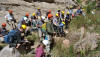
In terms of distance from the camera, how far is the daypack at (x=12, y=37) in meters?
4.96

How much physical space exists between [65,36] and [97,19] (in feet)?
6.24

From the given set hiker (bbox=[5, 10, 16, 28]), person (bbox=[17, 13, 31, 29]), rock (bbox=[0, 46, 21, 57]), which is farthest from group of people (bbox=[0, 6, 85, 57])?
rock (bbox=[0, 46, 21, 57])

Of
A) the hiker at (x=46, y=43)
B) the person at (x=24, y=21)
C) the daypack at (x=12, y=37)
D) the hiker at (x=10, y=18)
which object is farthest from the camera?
the hiker at (x=10, y=18)

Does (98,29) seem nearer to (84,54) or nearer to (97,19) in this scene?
(97,19)

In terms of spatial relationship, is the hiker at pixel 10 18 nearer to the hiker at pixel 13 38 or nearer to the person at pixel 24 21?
the person at pixel 24 21

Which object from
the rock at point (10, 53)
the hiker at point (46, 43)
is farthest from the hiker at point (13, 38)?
the hiker at point (46, 43)

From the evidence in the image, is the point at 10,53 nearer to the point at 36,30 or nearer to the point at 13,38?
the point at 13,38

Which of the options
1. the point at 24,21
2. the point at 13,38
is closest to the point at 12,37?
the point at 13,38

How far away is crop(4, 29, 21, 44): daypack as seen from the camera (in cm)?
496

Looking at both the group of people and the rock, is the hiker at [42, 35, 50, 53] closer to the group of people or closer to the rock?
Answer: the group of people

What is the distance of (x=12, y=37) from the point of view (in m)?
5.00

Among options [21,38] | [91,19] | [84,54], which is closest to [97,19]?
[91,19]

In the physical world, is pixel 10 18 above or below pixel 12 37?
above

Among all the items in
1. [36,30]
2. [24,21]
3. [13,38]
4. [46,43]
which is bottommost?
[36,30]
